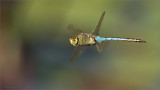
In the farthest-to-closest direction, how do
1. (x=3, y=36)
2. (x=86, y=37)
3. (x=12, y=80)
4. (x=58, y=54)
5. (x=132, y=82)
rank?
1. (x=3, y=36)
2. (x=58, y=54)
3. (x=12, y=80)
4. (x=132, y=82)
5. (x=86, y=37)

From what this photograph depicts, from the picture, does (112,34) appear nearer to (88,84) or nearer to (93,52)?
(93,52)

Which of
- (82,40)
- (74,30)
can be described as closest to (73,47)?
(74,30)

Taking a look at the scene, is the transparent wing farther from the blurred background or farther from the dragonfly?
the blurred background

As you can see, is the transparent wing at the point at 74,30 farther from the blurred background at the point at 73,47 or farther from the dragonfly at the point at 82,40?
the blurred background at the point at 73,47

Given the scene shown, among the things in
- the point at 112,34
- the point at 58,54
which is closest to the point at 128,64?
the point at 112,34

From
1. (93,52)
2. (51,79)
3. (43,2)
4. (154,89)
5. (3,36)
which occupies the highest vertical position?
(43,2)

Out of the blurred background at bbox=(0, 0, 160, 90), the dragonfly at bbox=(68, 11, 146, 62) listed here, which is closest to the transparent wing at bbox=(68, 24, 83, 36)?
the dragonfly at bbox=(68, 11, 146, 62)

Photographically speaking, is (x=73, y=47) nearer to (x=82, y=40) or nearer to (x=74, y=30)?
(x=74, y=30)

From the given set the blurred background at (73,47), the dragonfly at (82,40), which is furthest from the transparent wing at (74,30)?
the blurred background at (73,47)
